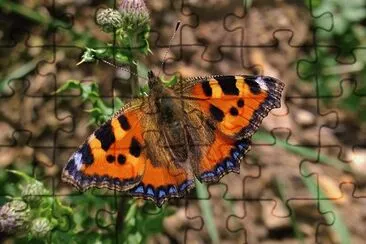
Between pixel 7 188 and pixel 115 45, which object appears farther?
pixel 7 188

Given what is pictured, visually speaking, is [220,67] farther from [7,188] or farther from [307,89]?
[7,188]

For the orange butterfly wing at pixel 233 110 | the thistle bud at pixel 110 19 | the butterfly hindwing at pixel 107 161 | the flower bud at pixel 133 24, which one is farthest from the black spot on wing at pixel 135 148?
the thistle bud at pixel 110 19

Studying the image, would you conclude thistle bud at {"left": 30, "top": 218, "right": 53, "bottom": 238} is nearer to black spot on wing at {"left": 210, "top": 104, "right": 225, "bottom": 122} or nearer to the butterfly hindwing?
the butterfly hindwing

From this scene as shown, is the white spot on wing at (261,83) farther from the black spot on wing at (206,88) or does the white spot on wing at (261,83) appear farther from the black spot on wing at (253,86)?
the black spot on wing at (206,88)

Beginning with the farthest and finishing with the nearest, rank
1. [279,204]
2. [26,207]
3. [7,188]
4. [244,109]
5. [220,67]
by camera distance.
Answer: [220,67], [279,204], [7,188], [26,207], [244,109]

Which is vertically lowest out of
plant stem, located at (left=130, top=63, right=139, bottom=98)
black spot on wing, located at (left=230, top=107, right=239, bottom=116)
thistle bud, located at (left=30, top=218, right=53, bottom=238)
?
thistle bud, located at (left=30, top=218, right=53, bottom=238)

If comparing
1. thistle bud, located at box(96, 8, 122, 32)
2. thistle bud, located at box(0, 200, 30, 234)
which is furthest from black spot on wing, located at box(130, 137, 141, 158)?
thistle bud, located at box(0, 200, 30, 234)

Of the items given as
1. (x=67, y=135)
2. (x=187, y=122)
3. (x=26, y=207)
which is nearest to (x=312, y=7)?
(x=67, y=135)

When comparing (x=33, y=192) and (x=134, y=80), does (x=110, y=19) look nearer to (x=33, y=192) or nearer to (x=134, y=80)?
(x=134, y=80)
